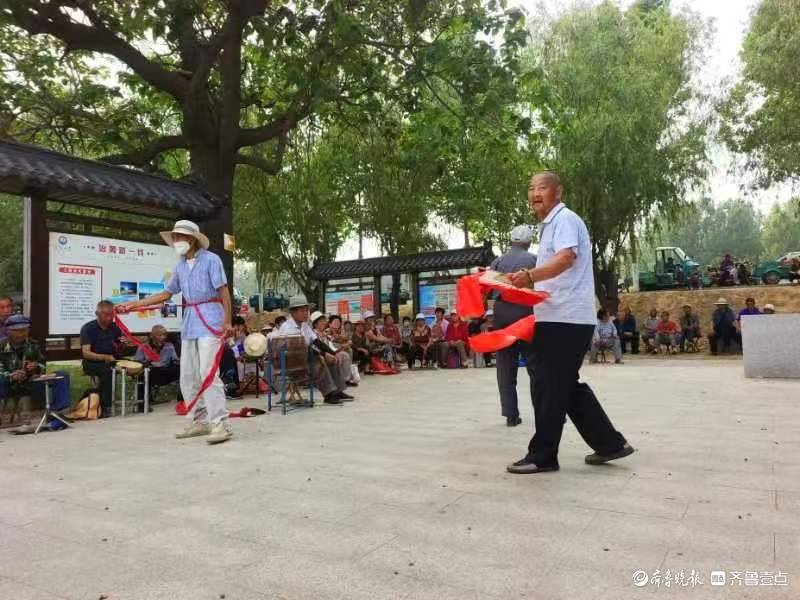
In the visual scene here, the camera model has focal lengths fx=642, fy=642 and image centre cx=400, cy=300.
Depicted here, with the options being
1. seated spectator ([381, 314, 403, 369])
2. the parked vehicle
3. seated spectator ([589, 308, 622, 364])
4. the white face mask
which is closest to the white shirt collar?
the white face mask

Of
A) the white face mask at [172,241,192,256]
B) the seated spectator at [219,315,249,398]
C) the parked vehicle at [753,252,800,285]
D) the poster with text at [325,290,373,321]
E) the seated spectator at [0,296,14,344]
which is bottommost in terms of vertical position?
the seated spectator at [219,315,249,398]

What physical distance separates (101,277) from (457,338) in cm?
834

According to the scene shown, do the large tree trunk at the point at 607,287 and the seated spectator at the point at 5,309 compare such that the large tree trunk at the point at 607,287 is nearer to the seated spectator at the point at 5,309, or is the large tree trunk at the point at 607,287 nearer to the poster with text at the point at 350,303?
the poster with text at the point at 350,303

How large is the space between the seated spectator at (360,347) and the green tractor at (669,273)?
1776 centimetres

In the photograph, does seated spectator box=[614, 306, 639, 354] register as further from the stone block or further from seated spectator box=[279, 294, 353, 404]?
seated spectator box=[279, 294, 353, 404]

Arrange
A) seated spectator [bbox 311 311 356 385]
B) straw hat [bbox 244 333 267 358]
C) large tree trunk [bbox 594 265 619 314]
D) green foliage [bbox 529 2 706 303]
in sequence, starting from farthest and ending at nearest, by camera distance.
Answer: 1. large tree trunk [bbox 594 265 619 314]
2. green foliage [bbox 529 2 706 303]
3. seated spectator [bbox 311 311 356 385]
4. straw hat [bbox 244 333 267 358]

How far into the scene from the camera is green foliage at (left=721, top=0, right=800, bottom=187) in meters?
16.6

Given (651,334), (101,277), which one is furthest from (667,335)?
(101,277)

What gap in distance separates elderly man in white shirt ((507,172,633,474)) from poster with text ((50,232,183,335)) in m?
5.21

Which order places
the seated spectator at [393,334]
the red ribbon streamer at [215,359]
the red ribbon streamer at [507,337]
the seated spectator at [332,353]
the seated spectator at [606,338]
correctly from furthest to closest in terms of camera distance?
the seated spectator at [606,338] < the seated spectator at [393,334] < the seated spectator at [332,353] < the red ribbon streamer at [215,359] < the red ribbon streamer at [507,337]

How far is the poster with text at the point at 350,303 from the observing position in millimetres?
17125

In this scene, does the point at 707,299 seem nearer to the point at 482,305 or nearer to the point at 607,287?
the point at 607,287

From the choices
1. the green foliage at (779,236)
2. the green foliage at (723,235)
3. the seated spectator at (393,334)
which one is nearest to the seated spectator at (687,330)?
the seated spectator at (393,334)

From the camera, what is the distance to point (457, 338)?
14.7m
